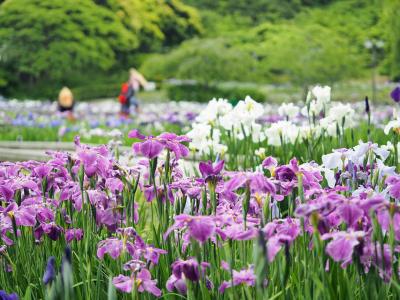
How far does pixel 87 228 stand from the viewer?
7.12 feet

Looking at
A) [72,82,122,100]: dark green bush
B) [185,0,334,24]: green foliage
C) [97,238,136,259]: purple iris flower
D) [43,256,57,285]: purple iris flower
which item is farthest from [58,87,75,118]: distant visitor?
[185,0,334,24]: green foliage

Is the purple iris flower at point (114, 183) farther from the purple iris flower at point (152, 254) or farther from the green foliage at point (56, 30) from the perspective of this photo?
the green foliage at point (56, 30)

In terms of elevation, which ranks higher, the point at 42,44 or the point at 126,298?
the point at 42,44

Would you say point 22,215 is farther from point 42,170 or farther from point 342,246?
point 342,246

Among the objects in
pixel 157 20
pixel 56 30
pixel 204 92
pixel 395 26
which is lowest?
pixel 204 92

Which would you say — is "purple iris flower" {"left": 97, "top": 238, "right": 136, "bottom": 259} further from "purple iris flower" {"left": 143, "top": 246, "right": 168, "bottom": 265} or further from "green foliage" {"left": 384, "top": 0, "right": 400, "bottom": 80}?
"green foliage" {"left": 384, "top": 0, "right": 400, "bottom": 80}

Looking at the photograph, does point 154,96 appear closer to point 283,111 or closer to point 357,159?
point 283,111

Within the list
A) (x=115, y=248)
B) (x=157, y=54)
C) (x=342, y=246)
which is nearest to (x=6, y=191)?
(x=115, y=248)

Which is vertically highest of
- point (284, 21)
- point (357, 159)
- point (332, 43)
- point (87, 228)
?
point (284, 21)

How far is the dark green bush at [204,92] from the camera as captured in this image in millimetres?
23812

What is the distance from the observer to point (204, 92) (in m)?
24.7

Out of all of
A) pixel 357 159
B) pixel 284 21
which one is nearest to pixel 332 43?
pixel 284 21

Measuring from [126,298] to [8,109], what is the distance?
1421cm

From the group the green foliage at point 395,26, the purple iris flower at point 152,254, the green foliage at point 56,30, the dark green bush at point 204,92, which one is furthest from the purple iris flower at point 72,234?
the green foliage at point 395,26
